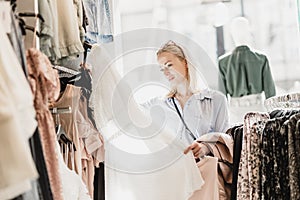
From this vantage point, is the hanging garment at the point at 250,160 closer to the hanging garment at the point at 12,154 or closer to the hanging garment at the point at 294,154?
the hanging garment at the point at 294,154

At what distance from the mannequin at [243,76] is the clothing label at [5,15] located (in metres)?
1.67

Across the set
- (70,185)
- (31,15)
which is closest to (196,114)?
(70,185)

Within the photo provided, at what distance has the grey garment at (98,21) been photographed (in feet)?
7.08

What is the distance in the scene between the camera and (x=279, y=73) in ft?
8.82

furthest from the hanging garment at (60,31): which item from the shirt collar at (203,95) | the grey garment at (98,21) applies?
the shirt collar at (203,95)

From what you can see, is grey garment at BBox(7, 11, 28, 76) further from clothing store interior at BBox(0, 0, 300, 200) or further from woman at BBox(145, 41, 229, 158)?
woman at BBox(145, 41, 229, 158)

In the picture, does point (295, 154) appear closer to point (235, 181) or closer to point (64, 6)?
point (235, 181)

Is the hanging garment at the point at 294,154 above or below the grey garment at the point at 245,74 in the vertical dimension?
below

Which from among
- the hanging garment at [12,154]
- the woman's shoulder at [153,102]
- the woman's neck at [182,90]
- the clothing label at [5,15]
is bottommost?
the woman's shoulder at [153,102]

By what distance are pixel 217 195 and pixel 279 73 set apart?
1.07 m

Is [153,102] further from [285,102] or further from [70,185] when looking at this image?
[70,185]

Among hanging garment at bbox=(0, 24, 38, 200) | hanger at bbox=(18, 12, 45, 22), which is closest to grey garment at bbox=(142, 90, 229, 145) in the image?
hanger at bbox=(18, 12, 45, 22)

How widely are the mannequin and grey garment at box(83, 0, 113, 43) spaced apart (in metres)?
0.72

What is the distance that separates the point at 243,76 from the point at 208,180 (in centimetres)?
89
